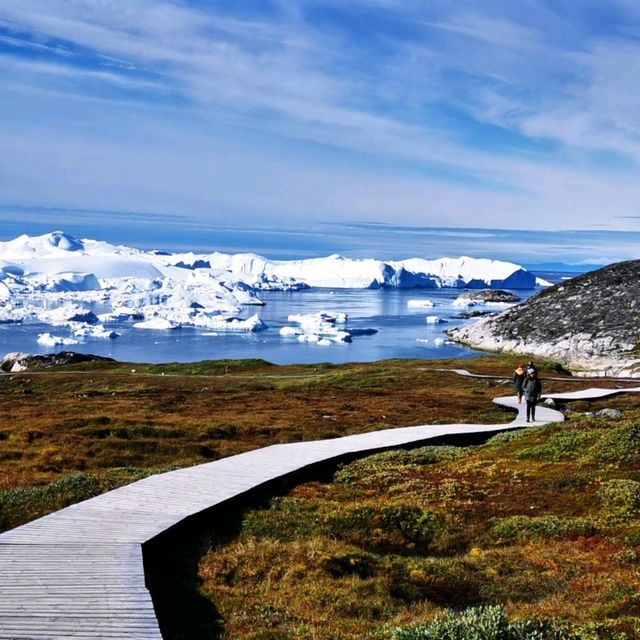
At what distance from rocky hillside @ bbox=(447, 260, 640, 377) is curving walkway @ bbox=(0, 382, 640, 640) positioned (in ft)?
273

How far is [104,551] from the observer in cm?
1412

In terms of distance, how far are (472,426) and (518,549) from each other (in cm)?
1769

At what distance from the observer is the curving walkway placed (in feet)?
34.8

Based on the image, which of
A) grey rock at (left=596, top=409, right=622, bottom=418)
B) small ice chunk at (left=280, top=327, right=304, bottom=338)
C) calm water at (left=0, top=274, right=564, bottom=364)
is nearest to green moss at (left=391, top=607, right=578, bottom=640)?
grey rock at (left=596, top=409, right=622, bottom=418)

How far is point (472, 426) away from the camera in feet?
111

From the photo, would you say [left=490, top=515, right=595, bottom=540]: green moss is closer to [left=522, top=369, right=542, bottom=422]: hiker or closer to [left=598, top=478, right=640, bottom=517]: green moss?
[left=598, top=478, right=640, bottom=517]: green moss

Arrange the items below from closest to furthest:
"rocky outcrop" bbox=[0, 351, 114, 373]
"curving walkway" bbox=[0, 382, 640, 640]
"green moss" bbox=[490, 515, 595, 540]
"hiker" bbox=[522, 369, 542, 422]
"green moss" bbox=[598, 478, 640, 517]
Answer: "curving walkway" bbox=[0, 382, 640, 640]
"green moss" bbox=[490, 515, 595, 540]
"green moss" bbox=[598, 478, 640, 517]
"hiker" bbox=[522, 369, 542, 422]
"rocky outcrop" bbox=[0, 351, 114, 373]

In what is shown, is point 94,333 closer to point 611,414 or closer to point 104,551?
point 611,414

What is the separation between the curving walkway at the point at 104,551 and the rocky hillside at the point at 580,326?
83086mm

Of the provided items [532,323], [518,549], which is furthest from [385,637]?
[532,323]

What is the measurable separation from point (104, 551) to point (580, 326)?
116465mm

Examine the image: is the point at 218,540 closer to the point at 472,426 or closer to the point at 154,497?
the point at 154,497

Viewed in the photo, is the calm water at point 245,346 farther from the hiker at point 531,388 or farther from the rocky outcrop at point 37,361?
the hiker at point 531,388

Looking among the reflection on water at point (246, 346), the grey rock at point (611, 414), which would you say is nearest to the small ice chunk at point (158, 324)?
the reflection on water at point (246, 346)
